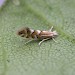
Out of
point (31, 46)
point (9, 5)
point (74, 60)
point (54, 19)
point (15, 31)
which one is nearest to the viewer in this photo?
point (74, 60)

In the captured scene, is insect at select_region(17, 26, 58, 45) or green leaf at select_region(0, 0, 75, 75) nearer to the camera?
green leaf at select_region(0, 0, 75, 75)

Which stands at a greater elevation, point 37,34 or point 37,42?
point 37,34

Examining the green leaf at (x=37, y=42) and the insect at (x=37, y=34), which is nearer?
the green leaf at (x=37, y=42)

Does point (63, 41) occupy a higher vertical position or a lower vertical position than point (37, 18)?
lower

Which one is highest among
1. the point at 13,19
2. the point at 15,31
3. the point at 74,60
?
the point at 13,19

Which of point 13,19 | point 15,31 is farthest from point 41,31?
point 13,19

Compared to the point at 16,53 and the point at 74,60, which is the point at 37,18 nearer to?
the point at 16,53

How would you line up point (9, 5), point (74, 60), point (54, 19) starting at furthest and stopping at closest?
point (9, 5), point (54, 19), point (74, 60)

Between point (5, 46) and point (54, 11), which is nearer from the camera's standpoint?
point (5, 46)
